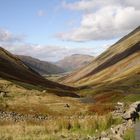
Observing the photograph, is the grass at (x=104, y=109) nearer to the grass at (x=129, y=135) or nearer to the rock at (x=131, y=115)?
the rock at (x=131, y=115)

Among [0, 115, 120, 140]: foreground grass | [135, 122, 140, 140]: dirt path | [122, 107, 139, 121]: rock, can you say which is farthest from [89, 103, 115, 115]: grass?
[135, 122, 140, 140]: dirt path

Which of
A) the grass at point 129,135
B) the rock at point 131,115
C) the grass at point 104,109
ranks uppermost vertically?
the grass at point 104,109

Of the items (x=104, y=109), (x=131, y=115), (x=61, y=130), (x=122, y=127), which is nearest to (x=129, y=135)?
(x=122, y=127)

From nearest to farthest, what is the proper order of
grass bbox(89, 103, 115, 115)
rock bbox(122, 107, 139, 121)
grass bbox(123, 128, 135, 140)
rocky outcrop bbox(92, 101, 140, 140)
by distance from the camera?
grass bbox(123, 128, 135, 140) < rocky outcrop bbox(92, 101, 140, 140) < rock bbox(122, 107, 139, 121) < grass bbox(89, 103, 115, 115)

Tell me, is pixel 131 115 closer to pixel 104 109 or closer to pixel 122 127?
pixel 122 127

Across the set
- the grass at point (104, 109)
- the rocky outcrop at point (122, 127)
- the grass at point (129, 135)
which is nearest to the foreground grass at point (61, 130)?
the rocky outcrop at point (122, 127)

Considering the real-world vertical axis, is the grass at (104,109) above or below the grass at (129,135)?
above

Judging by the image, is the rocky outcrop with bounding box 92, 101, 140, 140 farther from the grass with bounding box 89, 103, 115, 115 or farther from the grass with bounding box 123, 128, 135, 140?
the grass with bounding box 89, 103, 115, 115

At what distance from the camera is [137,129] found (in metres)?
25.9

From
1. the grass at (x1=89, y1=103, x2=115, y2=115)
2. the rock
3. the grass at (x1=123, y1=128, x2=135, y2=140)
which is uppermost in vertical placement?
the grass at (x1=89, y1=103, x2=115, y2=115)

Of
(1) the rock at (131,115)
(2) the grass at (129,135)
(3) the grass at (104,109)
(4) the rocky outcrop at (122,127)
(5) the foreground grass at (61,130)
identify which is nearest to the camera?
(2) the grass at (129,135)

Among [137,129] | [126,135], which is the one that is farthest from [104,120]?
[126,135]

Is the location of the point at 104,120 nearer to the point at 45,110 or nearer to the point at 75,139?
the point at 75,139

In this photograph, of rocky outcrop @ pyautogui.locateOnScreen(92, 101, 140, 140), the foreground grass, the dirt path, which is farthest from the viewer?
the foreground grass
